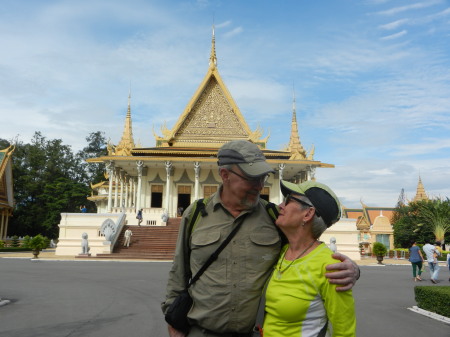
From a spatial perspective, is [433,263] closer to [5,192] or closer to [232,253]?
[232,253]

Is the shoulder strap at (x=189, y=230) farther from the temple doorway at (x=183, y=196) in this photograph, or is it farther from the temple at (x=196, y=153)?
the temple doorway at (x=183, y=196)

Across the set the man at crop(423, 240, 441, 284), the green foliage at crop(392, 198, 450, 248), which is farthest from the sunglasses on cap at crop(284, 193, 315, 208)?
the green foliage at crop(392, 198, 450, 248)

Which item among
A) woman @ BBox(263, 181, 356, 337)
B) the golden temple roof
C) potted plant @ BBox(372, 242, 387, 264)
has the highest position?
the golden temple roof

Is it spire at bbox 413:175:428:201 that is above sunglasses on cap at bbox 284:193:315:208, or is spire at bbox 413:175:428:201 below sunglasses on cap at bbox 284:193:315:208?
above

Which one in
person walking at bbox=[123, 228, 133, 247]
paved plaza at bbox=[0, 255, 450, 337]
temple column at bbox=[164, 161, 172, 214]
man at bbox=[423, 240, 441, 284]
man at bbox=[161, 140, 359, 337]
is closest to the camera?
man at bbox=[161, 140, 359, 337]

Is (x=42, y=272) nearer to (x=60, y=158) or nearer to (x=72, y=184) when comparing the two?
(x=72, y=184)

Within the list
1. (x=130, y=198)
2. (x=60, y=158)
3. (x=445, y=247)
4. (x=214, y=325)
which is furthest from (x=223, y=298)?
(x=60, y=158)

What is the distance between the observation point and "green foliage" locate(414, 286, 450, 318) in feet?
23.6

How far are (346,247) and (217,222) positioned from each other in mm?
23187

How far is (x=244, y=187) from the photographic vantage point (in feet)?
7.43

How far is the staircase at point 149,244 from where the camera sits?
2044 centimetres

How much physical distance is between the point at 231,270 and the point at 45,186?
47.1m

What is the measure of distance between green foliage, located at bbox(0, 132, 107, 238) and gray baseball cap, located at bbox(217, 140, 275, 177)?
44.3 metres

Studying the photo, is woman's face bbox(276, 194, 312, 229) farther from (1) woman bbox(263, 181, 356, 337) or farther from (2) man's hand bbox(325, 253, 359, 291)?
(2) man's hand bbox(325, 253, 359, 291)
